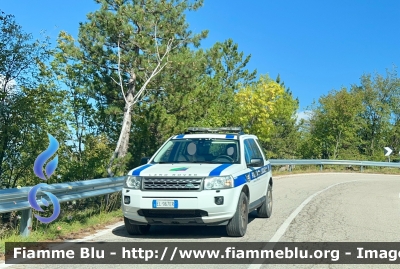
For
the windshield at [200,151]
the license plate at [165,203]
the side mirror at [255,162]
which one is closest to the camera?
the license plate at [165,203]

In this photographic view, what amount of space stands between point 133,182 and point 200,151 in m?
1.73

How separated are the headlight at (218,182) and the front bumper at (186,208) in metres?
0.07

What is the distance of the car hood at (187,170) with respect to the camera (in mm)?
7816

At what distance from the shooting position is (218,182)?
7.79m

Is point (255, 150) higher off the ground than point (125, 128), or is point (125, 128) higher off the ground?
point (125, 128)

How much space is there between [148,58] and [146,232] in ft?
49.1

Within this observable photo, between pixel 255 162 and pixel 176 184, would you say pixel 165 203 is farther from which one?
pixel 255 162

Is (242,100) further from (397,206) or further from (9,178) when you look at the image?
(397,206)

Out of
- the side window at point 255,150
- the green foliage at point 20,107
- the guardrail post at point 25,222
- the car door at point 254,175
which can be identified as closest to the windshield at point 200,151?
the car door at point 254,175

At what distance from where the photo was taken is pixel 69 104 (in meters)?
28.5

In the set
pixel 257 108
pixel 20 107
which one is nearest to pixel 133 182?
pixel 20 107

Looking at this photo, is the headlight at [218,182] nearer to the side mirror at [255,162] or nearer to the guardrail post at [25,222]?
the side mirror at [255,162]

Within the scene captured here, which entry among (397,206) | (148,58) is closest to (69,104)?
(148,58)

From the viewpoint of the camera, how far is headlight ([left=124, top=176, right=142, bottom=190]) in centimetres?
796
